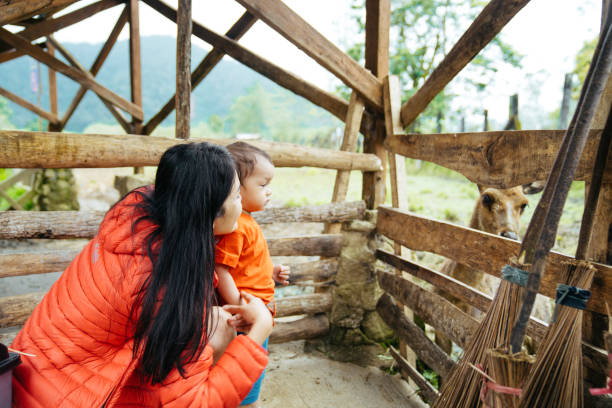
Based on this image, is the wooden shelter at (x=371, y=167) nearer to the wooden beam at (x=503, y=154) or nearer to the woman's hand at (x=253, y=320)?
the wooden beam at (x=503, y=154)

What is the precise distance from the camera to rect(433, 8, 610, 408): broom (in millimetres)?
1126

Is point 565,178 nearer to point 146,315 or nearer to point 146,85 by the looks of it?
point 146,315

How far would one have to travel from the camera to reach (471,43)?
8.01 feet

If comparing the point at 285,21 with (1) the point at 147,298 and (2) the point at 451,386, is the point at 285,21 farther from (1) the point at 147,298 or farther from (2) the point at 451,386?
(2) the point at 451,386

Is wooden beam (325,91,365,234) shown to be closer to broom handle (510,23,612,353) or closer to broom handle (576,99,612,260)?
broom handle (576,99,612,260)

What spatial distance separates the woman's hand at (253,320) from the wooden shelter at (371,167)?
126 cm

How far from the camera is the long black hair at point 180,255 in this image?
1.13 m

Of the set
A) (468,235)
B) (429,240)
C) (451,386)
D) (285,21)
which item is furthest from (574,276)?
(285,21)

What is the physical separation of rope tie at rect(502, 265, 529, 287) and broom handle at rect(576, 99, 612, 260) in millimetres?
239

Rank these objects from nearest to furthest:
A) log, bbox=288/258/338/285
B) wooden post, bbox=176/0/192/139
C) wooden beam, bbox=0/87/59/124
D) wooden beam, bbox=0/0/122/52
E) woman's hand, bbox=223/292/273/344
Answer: woman's hand, bbox=223/292/273/344, wooden post, bbox=176/0/192/139, log, bbox=288/258/338/285, wooden beam, bbox=0/0/122/52, wooden beam, bbox=0/87/59/124

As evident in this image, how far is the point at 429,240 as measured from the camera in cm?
258

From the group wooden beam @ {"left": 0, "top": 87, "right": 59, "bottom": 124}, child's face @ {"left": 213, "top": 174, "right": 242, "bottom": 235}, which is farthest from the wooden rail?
wooden beam @ {"left": 0, "top": 87, "right": 59, "bottom": 124}

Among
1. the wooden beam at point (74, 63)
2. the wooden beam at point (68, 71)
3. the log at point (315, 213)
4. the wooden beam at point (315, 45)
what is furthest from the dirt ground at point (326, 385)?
the wooden beam at point (74, 63)

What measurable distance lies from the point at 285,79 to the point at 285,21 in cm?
82
